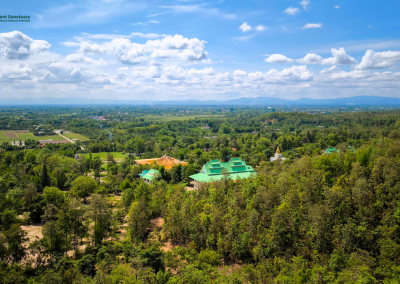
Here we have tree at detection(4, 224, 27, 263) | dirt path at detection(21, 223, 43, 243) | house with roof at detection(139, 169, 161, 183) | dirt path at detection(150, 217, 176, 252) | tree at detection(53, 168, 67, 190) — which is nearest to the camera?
tree at detection(4, 224, 27, 263)

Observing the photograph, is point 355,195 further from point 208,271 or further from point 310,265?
point 208,271

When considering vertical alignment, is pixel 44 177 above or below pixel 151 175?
above

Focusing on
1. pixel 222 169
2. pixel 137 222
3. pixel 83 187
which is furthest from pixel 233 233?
pixel 83 187

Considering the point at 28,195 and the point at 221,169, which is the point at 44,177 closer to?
the point at 28,195

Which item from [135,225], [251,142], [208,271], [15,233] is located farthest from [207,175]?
[251,142]

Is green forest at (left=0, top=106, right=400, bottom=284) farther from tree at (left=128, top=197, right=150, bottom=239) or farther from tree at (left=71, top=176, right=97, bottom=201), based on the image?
tree at (left=71, top=176, right=97, bottom=201)

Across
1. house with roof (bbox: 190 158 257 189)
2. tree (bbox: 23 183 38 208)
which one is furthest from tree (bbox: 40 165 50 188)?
house with roof (bbox: 190 158 257 189)
